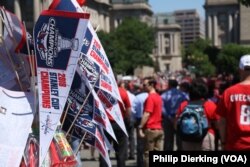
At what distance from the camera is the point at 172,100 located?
13.5 metres

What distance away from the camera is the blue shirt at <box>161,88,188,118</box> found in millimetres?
13438

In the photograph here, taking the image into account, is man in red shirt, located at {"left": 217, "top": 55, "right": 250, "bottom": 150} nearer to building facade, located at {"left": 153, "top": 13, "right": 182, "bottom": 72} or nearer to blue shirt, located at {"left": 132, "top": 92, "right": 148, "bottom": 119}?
blue shirt, located at {"left": 132, "top": 92, "right": 148, "bottom": 119}

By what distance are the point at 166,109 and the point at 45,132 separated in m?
7.22

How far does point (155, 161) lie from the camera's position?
5418 mm

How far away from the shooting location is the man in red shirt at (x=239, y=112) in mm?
6266

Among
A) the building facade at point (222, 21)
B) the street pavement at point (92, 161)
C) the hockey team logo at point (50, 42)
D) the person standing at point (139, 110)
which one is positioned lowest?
the street pavement at point (92, 161)

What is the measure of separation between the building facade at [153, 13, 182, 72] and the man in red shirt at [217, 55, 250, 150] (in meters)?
184

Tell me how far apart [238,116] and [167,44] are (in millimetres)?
188443

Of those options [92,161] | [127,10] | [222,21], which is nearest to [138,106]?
[92,161]

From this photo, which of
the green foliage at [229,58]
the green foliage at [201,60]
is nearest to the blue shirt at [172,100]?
the green foliage at [229,58]

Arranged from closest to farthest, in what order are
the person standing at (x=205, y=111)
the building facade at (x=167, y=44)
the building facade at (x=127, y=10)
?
the person standing at (x=205, y=111)
the building facade at (x=127, y=10)
the building facade at (x=167, y=44)

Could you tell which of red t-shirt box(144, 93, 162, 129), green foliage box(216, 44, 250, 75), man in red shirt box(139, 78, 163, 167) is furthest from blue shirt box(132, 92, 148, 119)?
green foliage box(216, 44, 250, 75)

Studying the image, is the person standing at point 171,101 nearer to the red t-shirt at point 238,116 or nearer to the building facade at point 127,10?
the red t-shirt at point 238,116

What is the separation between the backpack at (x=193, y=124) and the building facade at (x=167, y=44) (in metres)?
181
